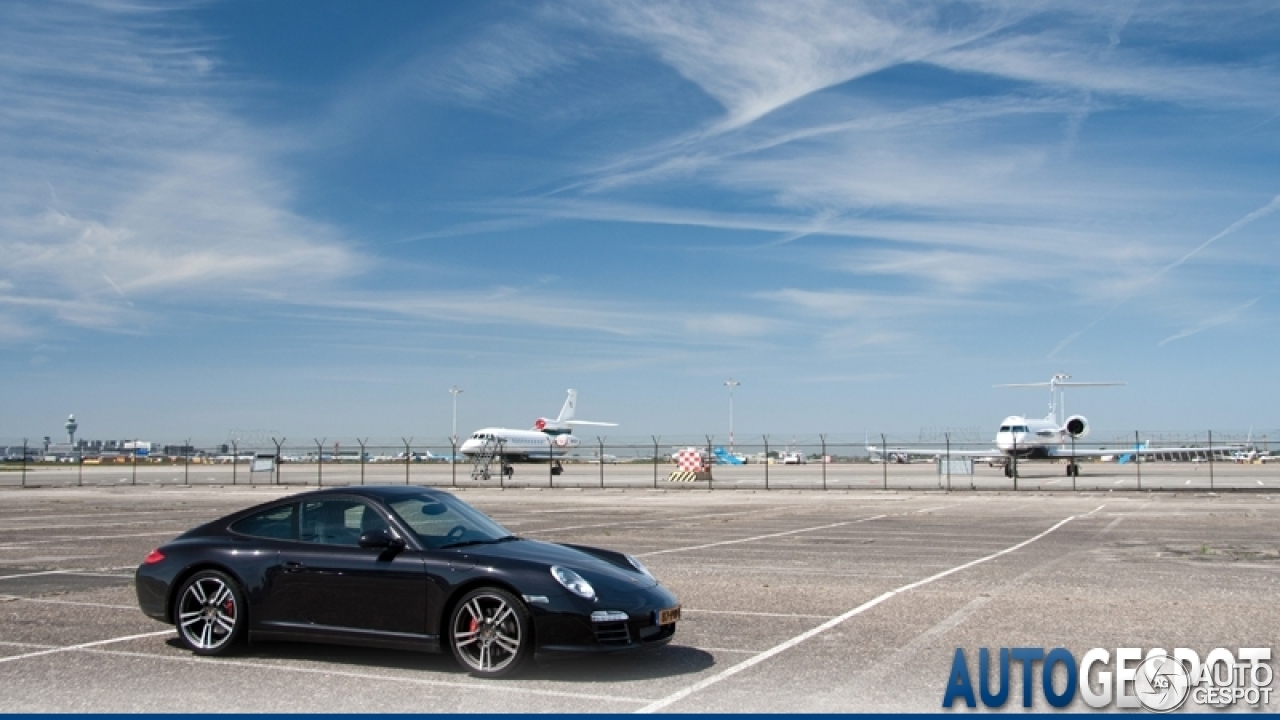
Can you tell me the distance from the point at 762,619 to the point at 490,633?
11.0 feet

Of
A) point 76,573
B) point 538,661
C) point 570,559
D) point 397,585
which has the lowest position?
point 76,573

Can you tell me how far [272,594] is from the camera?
858 centimetres

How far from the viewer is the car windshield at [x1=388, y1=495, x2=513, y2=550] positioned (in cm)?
859

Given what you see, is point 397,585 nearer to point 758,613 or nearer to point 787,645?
point 787,645

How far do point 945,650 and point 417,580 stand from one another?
13.4 ft

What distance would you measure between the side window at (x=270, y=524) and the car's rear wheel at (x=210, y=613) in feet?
1.29

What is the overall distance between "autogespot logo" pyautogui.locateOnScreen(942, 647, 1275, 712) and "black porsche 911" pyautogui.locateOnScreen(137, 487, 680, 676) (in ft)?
7.34

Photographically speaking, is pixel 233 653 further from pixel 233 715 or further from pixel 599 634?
pixel 599 634

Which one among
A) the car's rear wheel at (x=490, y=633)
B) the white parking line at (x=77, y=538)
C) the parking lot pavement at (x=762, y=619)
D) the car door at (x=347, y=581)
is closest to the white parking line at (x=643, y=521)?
the parking lot pavement at (x=762, y=619)

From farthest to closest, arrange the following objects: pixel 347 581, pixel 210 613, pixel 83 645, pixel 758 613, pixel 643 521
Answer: pixel 643 521 < pixel 758 613 < pixel 83 645 < pixel 210 613 < pixel 347 581

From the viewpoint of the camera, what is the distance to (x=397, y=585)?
8.19m

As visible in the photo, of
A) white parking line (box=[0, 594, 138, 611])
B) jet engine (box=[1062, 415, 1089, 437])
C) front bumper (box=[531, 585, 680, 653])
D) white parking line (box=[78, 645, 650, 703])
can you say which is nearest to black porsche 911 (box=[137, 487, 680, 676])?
front bumper (box=[531, 585, 680, 653])

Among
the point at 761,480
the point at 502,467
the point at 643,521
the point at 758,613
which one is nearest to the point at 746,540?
the point at 643,521

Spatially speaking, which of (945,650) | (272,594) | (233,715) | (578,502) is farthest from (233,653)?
(578,502)
